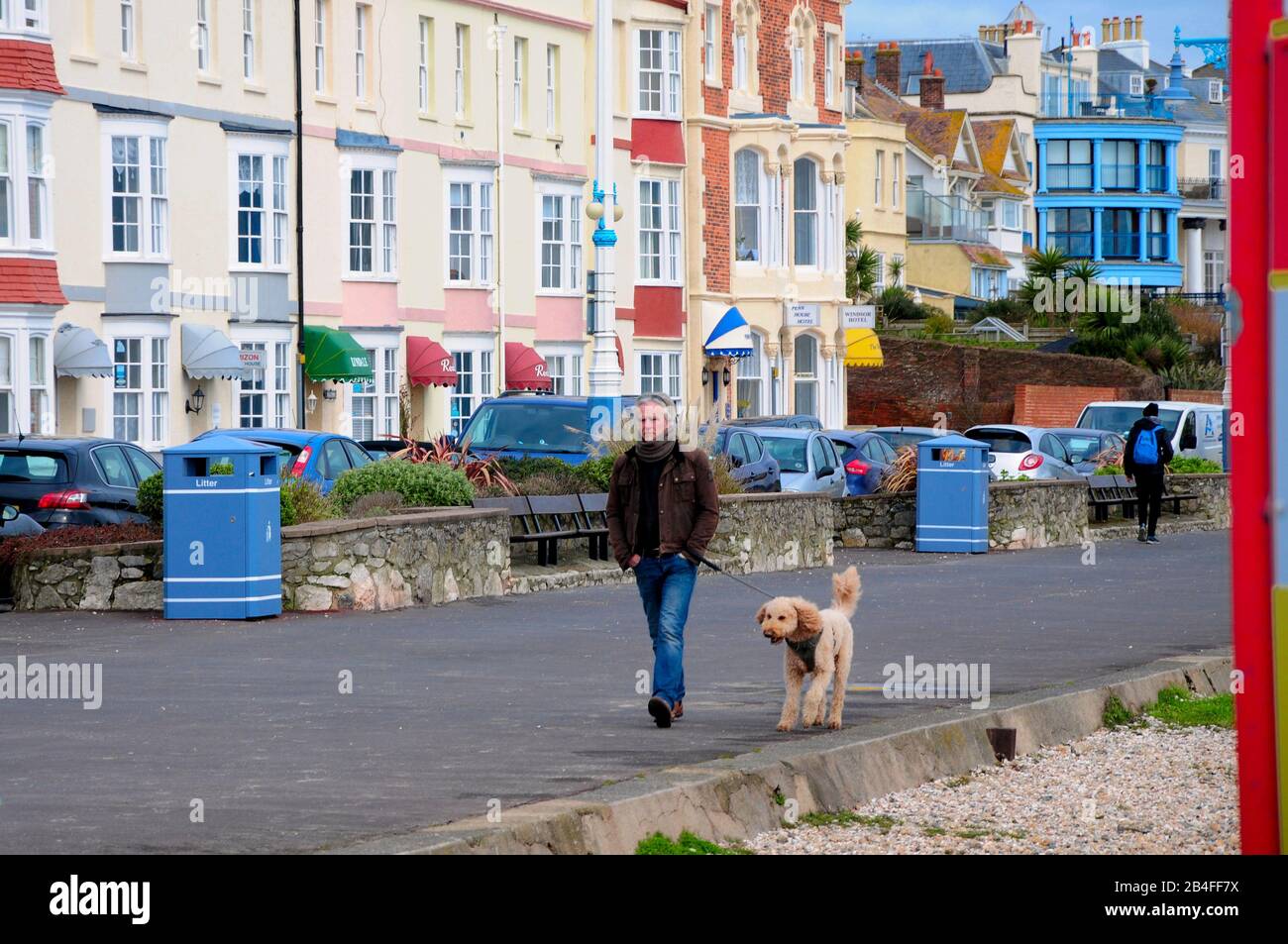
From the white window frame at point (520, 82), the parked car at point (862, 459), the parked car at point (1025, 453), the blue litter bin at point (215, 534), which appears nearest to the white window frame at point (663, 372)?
the white window frame at point (520, 82)

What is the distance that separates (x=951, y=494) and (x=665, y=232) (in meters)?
Answer: 24.1

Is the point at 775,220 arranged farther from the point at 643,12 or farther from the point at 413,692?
the point at 413,692

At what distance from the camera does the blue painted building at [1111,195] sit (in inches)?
4259

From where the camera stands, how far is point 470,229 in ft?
152

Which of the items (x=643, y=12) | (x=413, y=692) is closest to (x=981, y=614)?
(x=413, y=692)

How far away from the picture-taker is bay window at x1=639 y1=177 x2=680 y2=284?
→ 52469 millimetres

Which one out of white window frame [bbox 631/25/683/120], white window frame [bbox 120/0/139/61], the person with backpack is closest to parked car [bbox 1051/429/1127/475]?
the person with backpack

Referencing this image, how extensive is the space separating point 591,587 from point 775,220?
34.1 metres

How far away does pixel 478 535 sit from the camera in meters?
21.2

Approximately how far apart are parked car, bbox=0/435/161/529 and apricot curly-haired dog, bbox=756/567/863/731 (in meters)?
11.2

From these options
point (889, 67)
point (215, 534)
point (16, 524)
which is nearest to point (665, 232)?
point (16, 524)

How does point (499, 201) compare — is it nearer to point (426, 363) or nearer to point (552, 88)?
point (552, 88)

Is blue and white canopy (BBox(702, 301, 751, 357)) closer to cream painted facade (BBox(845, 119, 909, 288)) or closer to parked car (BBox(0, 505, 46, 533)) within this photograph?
cream painted facade (BBox(845, 119, 909, 288))

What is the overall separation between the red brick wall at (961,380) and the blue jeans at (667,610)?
5367cm
